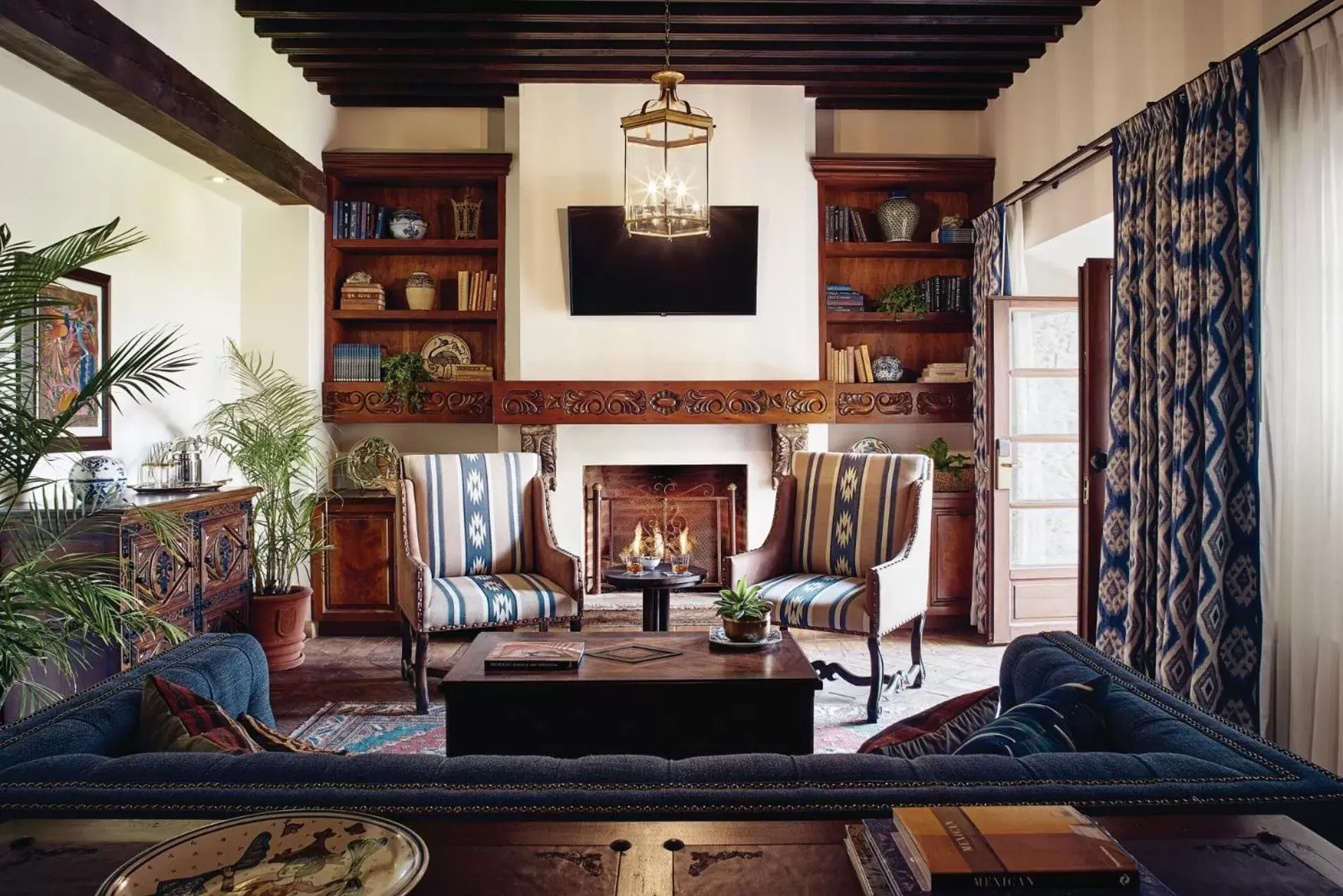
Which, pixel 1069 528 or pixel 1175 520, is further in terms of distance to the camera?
pixel 1069 528

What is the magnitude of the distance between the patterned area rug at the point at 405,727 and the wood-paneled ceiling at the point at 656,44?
310cm

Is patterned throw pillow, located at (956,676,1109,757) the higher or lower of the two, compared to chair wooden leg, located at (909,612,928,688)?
higher

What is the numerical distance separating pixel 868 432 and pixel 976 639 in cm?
140

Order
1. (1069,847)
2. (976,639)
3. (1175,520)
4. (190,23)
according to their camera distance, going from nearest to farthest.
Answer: (1069,847) < (1175,520) < (190,23) < (976,639)

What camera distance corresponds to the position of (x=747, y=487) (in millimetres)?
5480

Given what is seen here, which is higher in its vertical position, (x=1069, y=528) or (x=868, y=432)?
(x=868, y=432)

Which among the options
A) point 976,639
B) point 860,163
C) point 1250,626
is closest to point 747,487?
point 976,639

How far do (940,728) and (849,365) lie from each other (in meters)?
4.16

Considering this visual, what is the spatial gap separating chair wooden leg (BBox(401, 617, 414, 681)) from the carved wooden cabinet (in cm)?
77

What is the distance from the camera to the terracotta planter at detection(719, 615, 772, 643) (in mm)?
2936

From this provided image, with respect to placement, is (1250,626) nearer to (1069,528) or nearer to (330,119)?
(1069,528)

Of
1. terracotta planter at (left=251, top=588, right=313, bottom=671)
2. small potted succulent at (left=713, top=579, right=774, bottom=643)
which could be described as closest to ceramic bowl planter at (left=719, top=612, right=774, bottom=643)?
small potted succulent at (left=713, top=579, right=774, bottom=643)

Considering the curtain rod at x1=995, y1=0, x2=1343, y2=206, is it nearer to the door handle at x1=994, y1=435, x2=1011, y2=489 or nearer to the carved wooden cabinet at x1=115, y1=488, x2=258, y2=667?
the door handle at x1=994, y1=435, x2=1011, y2=489

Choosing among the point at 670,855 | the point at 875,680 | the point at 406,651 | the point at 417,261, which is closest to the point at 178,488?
the point at 406,651
